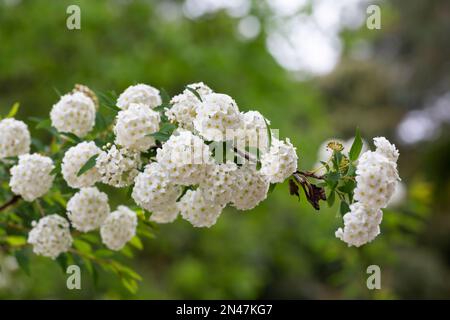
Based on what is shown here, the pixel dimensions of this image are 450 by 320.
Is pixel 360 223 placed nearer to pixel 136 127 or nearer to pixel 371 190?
pixel 371 190

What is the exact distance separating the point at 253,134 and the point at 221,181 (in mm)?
162

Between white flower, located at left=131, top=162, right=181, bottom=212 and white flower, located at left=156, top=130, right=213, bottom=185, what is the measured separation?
35 mm

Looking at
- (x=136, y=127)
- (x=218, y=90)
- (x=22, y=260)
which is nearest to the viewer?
(x=136, y=127)

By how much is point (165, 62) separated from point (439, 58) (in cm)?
975

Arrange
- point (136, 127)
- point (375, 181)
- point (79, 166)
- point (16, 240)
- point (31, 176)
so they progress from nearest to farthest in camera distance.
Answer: point (375, 181)
point (136, 127)
point (79, 166)
point (31, 176)
point (16, 240)

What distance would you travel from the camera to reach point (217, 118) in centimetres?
147

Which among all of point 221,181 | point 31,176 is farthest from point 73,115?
point 221,181

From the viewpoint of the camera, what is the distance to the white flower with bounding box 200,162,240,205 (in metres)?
1.47

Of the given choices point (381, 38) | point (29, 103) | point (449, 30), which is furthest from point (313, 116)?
point (381, 38)

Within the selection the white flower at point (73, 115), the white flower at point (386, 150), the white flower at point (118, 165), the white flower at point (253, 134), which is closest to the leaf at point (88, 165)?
the white flower at point (118, 165)

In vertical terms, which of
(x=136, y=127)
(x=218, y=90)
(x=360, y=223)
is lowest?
(x=360, y=223)

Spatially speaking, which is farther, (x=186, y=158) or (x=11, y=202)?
(x=11, y=202)

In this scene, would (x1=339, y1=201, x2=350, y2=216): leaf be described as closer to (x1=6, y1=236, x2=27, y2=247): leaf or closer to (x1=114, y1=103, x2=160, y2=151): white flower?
(x1=114, y1=103, x2=160, y2=151): white flower
